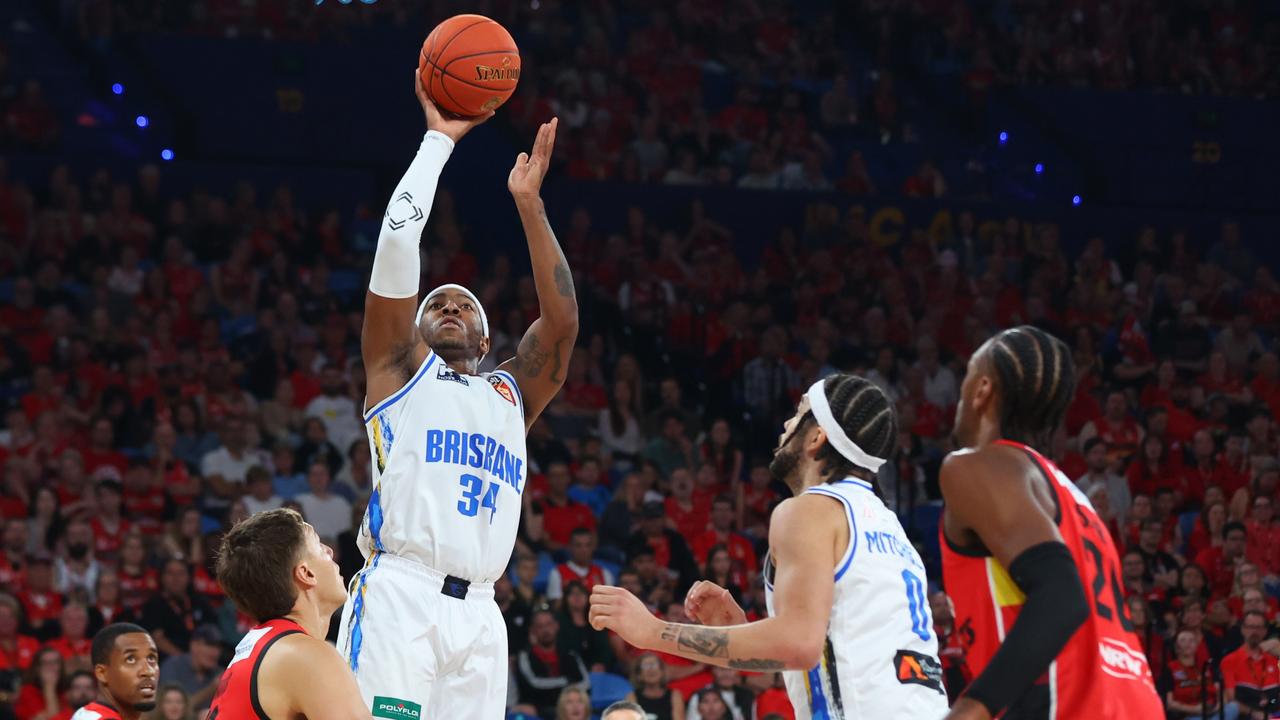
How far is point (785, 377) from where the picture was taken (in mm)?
13953

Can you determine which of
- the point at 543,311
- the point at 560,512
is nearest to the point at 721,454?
the point at 560,512

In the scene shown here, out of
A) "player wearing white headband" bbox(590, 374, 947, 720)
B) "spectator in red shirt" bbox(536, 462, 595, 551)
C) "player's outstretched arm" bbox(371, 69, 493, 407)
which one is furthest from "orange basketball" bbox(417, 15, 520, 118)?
"spectator in red shirt" bbox(536, 462, 595, 551)

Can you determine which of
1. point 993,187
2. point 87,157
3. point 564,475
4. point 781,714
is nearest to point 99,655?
point 781,714

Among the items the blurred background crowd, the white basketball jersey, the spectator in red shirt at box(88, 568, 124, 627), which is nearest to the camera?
the white basketball jersey

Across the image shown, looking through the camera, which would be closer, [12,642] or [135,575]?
[12,642]

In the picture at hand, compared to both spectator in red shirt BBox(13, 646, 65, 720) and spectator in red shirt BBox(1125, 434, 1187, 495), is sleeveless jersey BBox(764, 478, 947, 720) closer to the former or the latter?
spectator in red shirt BBox(13, 646, 65, 720)

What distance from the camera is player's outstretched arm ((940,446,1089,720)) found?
3.15m

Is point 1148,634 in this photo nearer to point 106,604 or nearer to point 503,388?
point 106,604

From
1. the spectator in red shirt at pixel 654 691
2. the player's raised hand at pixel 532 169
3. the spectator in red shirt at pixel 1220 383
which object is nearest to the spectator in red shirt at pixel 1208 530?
the spectator in red shirt at pixel 1220 383

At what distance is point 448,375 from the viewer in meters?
5.20

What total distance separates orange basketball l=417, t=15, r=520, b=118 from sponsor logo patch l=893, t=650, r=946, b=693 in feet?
8.59

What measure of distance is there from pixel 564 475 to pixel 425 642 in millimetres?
6926

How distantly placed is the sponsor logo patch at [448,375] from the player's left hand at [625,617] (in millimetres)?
1447

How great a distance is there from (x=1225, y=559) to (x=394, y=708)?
884cm
